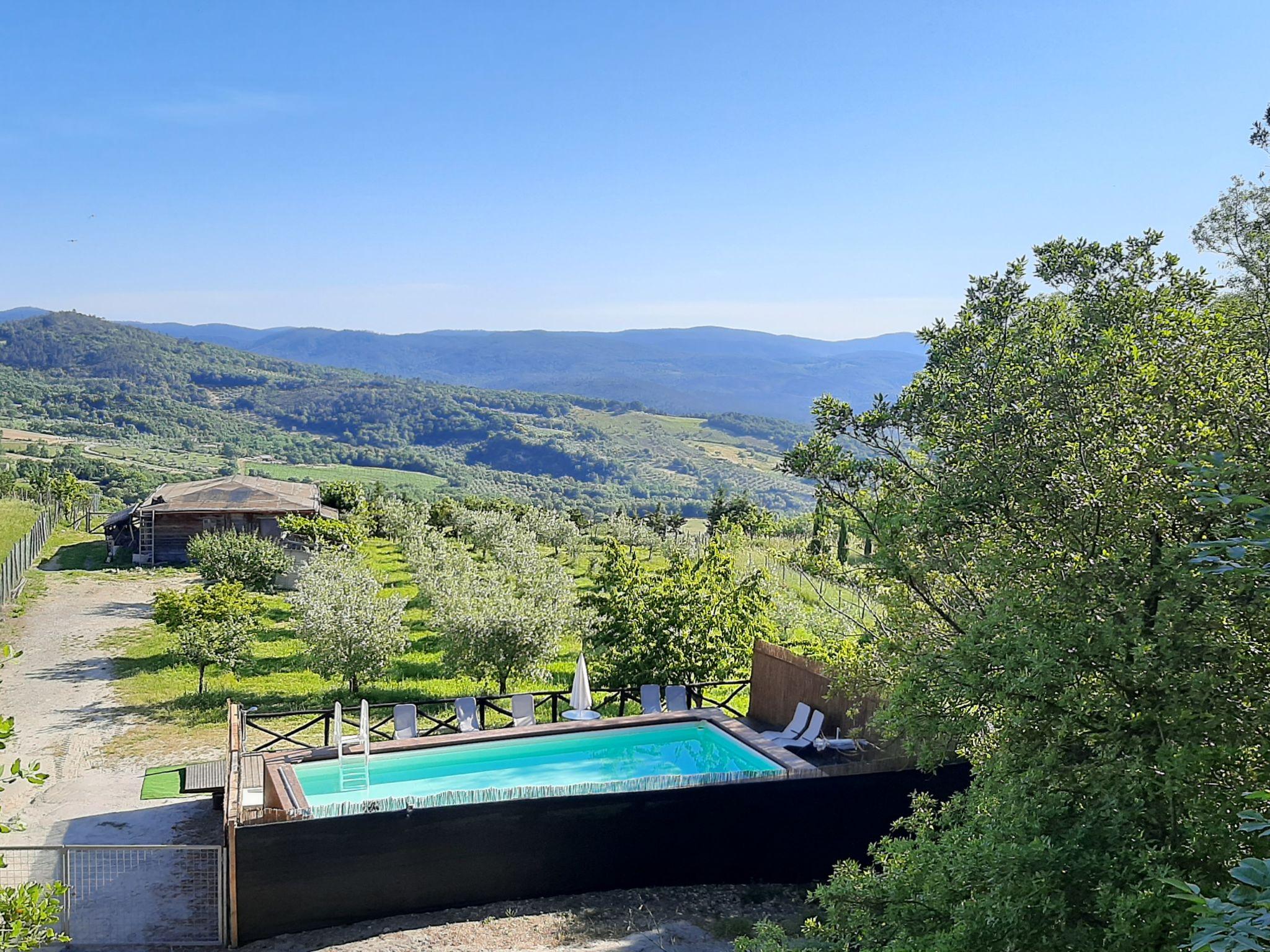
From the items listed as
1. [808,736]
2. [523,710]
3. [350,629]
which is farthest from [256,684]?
[808,736]

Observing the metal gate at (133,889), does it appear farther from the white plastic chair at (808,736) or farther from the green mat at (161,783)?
the white plastic chair at (808,736)

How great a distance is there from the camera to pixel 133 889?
31.6 ft

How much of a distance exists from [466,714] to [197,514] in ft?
80.8

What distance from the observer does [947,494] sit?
22.6ft

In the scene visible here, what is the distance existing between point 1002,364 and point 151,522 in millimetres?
32531

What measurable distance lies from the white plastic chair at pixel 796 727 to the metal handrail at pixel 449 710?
4.18 ft

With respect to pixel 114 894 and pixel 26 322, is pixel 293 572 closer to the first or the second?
pixel 114 894

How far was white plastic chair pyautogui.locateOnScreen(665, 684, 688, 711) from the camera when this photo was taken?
14.4 m

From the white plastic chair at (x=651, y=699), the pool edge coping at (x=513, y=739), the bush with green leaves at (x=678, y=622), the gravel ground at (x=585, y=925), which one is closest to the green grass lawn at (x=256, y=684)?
the bush with green leaves at (x=678, y=622)

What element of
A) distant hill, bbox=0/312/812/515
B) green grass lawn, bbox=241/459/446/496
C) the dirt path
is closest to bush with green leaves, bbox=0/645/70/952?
the dirt path

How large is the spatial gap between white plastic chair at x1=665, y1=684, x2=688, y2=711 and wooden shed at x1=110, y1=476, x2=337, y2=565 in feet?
80.5

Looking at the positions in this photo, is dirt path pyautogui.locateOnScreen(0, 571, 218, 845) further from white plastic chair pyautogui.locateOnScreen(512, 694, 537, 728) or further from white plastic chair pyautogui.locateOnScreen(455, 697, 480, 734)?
white plastic chair pyautogui.locateOnScreen(512, 694, 537, 728)

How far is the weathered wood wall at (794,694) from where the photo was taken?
39.4 ft

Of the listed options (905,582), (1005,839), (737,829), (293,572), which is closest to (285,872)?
(737,829)
